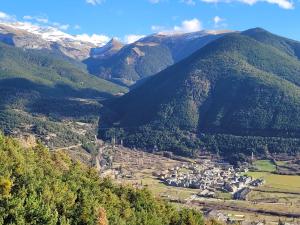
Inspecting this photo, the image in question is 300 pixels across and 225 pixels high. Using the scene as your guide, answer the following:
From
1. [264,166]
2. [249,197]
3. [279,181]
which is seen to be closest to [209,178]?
[279,181]

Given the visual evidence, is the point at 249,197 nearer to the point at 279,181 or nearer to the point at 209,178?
the point at 279,181

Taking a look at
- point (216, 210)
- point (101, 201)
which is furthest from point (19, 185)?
point (216, 210)

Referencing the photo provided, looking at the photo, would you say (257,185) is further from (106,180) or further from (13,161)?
(13,161)

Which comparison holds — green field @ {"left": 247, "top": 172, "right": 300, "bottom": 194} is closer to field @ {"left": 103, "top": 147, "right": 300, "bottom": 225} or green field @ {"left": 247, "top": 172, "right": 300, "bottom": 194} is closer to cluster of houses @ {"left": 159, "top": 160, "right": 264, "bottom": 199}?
field @ {"left": 103, "top": 147, "right": 300, "bottom": 225}

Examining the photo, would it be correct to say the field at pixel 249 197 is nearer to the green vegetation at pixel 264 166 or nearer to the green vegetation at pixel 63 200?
the green vegetation at pixel 264 166

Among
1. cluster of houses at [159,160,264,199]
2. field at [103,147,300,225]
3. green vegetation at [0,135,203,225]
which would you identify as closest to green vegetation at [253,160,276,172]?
field at [103,147,300,225]
